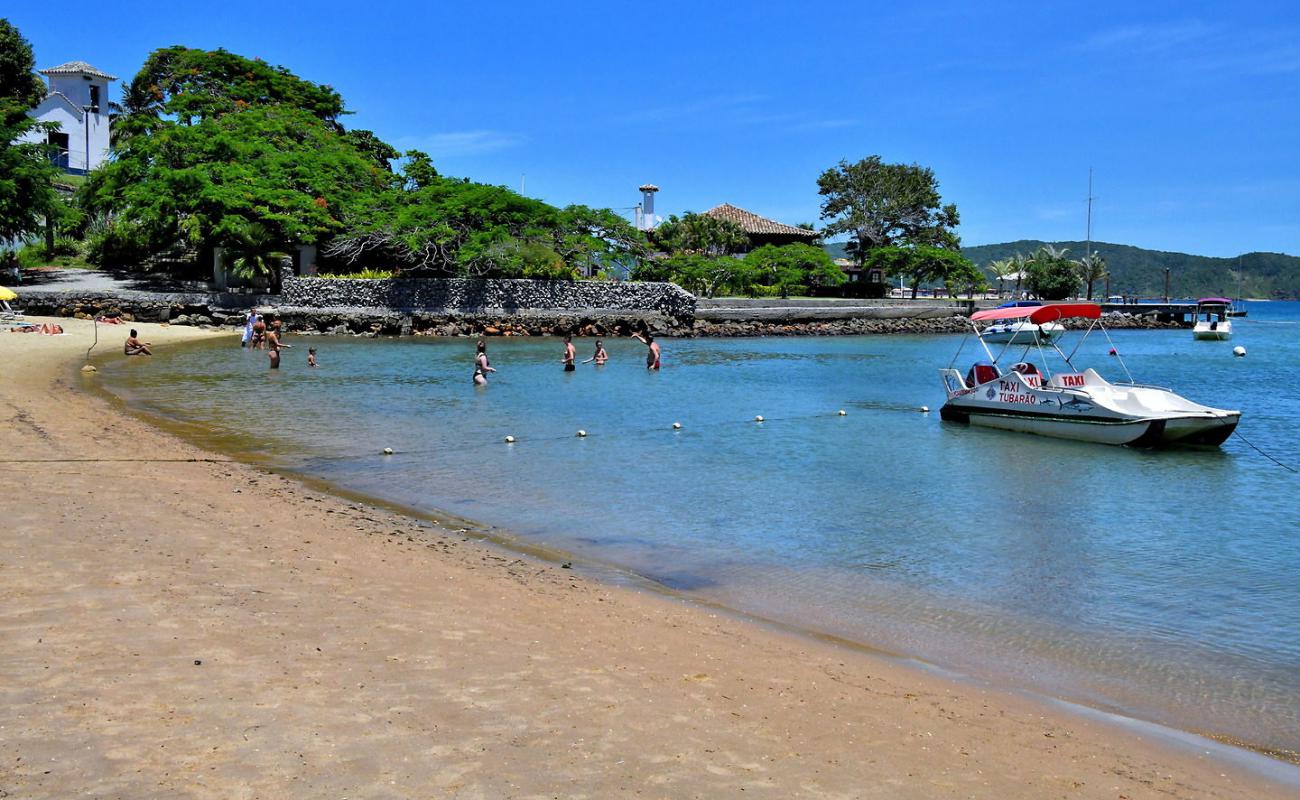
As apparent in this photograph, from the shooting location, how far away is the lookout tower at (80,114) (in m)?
66.6

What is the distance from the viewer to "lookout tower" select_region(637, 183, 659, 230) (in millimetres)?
78812

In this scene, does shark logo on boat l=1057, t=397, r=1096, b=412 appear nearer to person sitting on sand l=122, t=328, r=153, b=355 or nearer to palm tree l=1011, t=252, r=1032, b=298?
person sitting on sand l=122, t=328, r=153, b=355

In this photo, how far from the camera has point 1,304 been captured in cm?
4088

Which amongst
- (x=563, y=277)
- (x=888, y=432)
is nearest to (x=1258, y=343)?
(x=563, y=277)

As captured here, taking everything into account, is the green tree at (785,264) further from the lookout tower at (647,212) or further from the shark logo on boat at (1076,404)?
the shark logo on boat at (1076,404)

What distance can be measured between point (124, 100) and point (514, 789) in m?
80.0

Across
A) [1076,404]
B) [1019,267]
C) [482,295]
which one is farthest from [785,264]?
[1019,267]

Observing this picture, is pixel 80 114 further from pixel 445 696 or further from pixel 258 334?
pixel 445 696

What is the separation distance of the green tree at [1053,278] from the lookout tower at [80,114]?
293 feet

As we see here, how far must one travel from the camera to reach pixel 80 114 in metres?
68.2

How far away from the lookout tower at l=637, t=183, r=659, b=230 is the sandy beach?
71.3 meters

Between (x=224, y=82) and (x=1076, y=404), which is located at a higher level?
(x=224, y=82)

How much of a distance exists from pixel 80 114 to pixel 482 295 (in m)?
36.0

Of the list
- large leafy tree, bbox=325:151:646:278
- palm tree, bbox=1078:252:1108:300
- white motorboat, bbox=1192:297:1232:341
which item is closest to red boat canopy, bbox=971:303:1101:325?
large leafy tree, bbox=325:151:646:278
